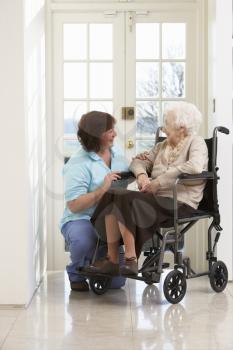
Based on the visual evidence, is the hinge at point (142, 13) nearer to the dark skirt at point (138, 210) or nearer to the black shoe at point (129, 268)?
the dark skirt at point (138, 210)

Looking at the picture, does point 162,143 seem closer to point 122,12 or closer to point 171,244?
point 171,244

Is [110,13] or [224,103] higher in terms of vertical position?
[110,13]

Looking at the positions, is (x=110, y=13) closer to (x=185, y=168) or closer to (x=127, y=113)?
(x=127, y=113)

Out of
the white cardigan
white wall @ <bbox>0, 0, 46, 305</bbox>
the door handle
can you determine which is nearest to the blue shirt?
the white cardigan

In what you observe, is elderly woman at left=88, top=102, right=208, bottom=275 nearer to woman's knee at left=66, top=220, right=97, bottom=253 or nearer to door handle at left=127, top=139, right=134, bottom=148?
woman's knee at left=66, top=220, right=97, bottom=253

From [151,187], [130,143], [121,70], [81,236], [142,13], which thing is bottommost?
[81,236]

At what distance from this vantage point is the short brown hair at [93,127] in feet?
13.4

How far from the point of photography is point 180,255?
396 centimetres

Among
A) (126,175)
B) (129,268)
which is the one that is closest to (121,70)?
(126,175)

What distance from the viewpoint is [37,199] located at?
4266 millimetres

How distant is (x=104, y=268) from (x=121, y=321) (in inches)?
17.3

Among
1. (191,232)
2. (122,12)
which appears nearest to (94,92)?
(122,12)

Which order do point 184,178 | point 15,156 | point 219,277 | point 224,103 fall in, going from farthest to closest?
point 224,103, point 219,277, point 184,178, point 15,156

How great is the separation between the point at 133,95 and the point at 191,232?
1.13 m
